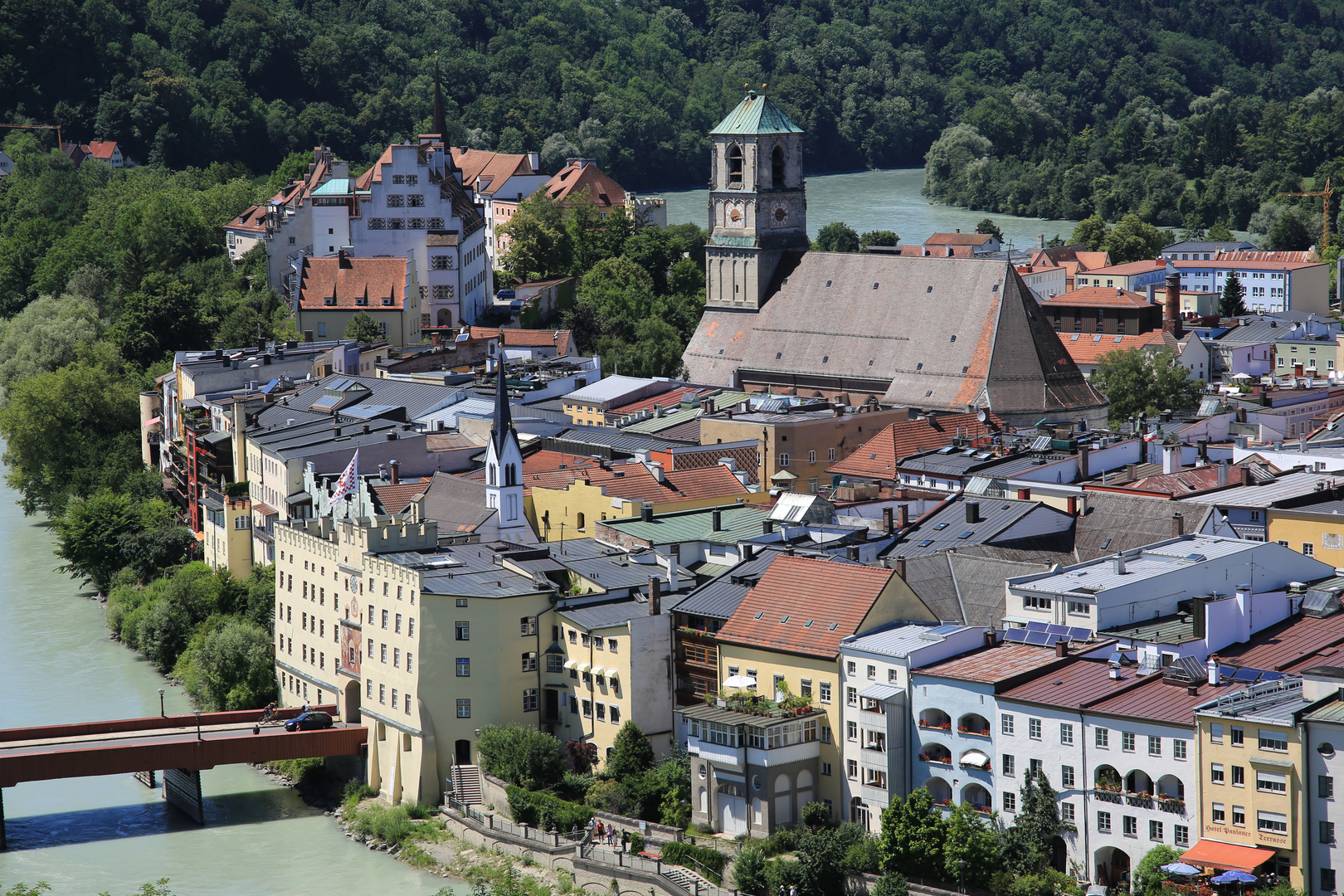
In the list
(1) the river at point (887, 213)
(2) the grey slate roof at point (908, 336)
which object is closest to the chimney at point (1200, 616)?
(2) the grey slate roof at point (908, 336)

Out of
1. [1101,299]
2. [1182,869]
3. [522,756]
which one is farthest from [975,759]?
[1101,299]

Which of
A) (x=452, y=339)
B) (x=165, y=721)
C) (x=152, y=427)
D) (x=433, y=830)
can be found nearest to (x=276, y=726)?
(x=165, y=721)

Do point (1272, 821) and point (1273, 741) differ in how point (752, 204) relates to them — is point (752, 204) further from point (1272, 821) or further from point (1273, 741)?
point (1272, 821)

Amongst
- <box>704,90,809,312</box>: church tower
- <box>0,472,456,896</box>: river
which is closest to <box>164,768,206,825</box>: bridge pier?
<box>0,472,456,896</box>: river

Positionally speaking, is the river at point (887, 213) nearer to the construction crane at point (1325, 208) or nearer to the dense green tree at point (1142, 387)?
the construction crane at point (1325, 208)

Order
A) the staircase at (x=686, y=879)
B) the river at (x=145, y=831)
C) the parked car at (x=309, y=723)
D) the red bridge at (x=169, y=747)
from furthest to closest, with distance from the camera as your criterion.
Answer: the parked car at (x=309, y=723)
the red bridge at (x=169, y=747)
the river at (x=145, y=831)
the staircase at (x=686, y=879)
